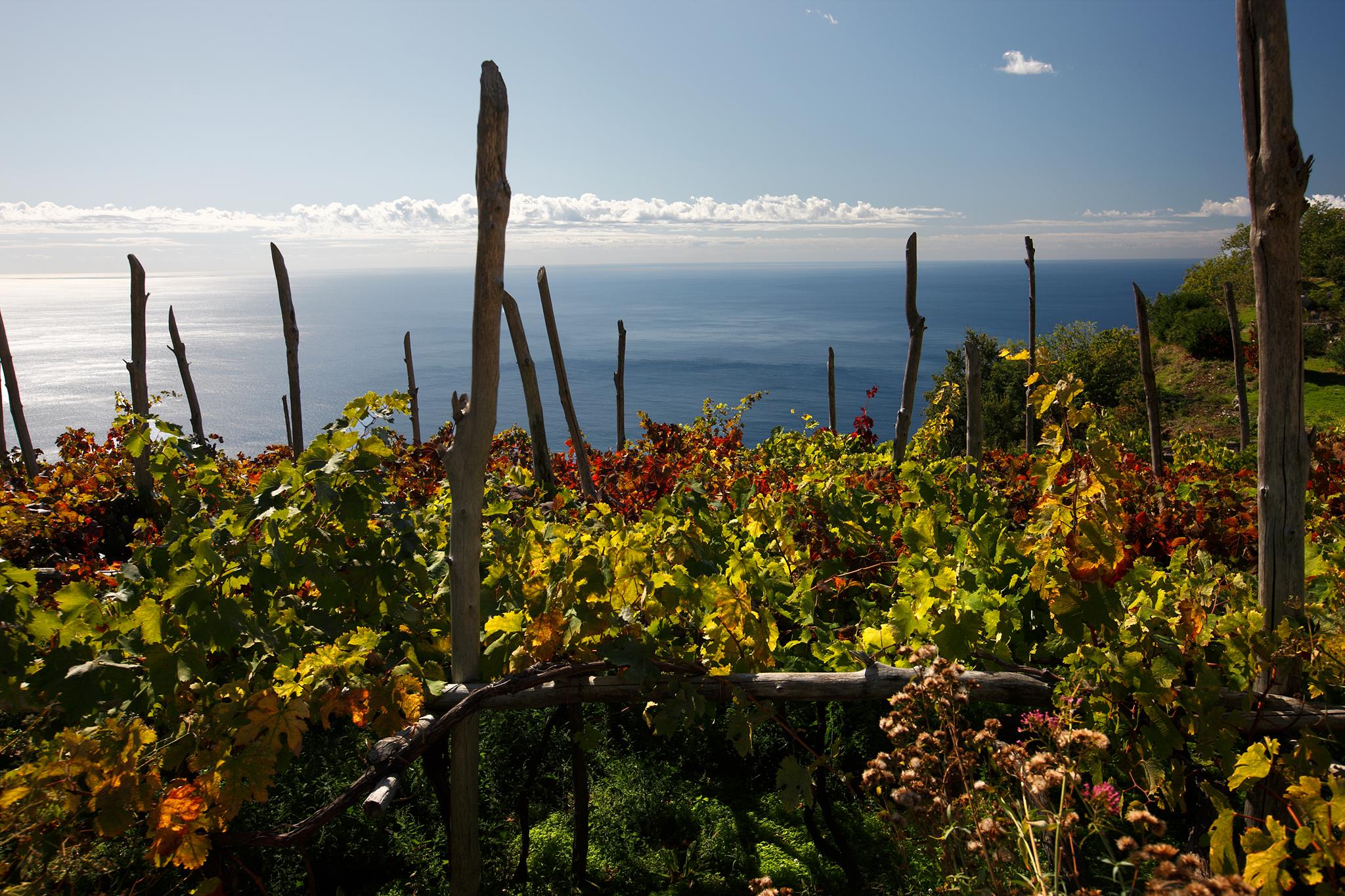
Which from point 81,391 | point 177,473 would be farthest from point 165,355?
point 177,473

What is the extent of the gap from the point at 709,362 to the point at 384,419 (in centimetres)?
7536

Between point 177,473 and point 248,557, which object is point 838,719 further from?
point 177,473

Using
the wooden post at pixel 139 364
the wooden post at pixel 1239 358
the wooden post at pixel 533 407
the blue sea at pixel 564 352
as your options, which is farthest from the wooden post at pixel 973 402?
the blue sea at pixel 564 352

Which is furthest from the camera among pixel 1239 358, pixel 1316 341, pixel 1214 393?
pixel 1316 341

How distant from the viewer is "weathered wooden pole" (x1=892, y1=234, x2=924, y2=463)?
5.39 meters

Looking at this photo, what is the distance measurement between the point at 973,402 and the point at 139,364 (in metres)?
7.43

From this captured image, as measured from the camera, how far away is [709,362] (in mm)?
76875

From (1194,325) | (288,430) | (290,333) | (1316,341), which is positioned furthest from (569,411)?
(1316,341)

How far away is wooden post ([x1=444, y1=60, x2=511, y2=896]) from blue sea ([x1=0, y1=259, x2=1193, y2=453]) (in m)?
23.1

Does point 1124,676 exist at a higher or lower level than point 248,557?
lower

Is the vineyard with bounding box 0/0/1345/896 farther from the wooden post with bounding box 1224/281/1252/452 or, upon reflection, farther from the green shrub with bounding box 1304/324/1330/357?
the green shrub with bounding box 1304/324/1330/357

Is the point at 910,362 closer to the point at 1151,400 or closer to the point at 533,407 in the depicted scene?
the point at 1151,400

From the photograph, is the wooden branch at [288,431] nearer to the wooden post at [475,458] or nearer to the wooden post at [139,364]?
the wooden post at [139,364]

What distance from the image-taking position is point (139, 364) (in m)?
6.60
